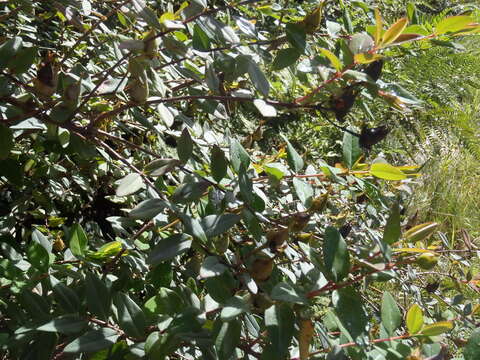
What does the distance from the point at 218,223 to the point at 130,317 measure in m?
0.20

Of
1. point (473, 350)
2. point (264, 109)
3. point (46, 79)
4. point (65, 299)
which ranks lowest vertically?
point (473, 350)

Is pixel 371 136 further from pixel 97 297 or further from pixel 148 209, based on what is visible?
pixel 97 297

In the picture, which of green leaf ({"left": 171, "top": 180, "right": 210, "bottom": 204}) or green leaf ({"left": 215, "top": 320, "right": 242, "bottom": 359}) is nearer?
green leaf ({"left": 215, "top": 320, "right": 242, "bottom": 359})

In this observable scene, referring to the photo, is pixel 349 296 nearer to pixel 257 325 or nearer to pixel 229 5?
pixel 257 325

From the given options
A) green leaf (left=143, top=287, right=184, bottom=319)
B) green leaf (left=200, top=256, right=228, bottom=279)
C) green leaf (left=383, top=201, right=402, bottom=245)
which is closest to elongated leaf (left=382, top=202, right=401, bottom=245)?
green leaf (left=383, top=201, right=402, bottom=245)

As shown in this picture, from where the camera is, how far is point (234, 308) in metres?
0.64

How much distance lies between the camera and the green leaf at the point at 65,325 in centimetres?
73

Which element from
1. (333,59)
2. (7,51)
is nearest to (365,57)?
(333,59)

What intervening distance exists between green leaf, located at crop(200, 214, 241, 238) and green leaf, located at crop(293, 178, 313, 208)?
136mm

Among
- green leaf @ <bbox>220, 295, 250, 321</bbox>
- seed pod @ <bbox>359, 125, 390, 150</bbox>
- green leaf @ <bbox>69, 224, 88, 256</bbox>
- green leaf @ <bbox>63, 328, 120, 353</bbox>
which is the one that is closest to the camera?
green leaf @ <bbox>220, 295, 250, 321</bbox>

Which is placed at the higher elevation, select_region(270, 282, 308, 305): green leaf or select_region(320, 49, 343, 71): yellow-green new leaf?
select_region(320, 49, 343, 71): yellow-green new leaf

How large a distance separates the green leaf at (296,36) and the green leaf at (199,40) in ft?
0.52

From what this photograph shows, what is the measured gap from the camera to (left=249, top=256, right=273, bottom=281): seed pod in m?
0.72

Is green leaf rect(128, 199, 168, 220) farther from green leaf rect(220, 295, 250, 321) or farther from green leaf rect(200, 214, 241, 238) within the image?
green leaf rect(220, 295, 250, 321)
